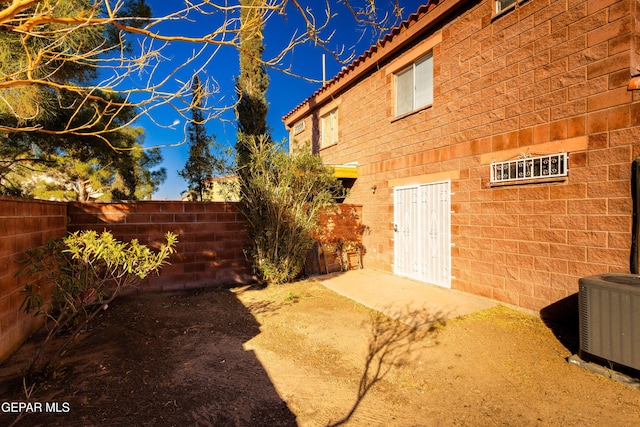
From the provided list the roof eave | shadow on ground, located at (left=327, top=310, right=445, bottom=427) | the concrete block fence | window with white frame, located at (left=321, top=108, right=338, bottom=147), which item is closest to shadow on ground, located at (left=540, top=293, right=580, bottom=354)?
shadow on ground, located at (left=327, top=310, right=445, bottom=427)

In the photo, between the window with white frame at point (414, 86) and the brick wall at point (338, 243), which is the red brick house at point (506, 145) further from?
the brick wall at point (338, 243)

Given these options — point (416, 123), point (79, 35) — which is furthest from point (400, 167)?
point (79, 35)

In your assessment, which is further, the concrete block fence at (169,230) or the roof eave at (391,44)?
the roof eave at (391,44)

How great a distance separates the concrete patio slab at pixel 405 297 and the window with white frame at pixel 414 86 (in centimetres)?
410

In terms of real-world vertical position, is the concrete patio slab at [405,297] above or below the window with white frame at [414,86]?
below

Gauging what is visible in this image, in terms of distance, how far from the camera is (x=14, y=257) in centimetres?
368

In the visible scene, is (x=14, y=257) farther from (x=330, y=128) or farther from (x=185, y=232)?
(x=330, y=128)

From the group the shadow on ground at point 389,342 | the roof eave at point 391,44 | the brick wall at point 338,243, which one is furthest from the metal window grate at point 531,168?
the brick wall at point 338,243

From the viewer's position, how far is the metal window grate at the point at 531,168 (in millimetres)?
4715

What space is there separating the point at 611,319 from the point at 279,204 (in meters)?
5.40

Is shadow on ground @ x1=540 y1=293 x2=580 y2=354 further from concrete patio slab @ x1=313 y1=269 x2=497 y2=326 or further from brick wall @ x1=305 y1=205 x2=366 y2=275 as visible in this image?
brick wall @ x1=305 y1=205 x2=366 y2=275

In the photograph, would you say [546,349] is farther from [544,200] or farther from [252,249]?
[252,249]

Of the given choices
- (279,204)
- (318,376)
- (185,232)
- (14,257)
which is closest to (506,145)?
(279,204)

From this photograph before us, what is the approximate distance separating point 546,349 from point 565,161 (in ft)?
8.71
